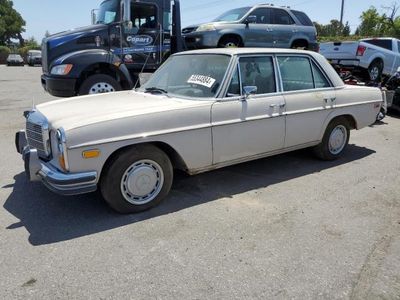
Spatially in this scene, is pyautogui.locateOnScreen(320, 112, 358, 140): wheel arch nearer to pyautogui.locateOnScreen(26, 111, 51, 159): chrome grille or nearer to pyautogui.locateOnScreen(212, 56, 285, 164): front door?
pyautogui.locateOnScreen(212, 56, 285, 164): front door

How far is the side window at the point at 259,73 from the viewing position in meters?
4.81

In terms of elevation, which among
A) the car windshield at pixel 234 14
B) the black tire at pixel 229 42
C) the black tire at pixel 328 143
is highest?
the car windshield at pixel 234 14

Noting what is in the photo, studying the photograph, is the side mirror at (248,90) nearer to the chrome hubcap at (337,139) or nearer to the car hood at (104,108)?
the car hood at (104,108)

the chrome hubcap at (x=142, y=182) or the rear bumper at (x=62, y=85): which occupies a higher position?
the rear bumper at (x=62, y=85)

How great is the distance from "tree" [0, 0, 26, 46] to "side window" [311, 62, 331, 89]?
78105 millimetres

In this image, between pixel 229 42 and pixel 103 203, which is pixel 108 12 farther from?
pixel 103 203

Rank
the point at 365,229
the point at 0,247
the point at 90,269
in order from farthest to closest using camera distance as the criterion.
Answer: the point at 365,229 → the point at 0,247 → the point at 90,269

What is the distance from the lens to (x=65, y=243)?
3488 mm

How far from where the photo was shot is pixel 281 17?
12.2m

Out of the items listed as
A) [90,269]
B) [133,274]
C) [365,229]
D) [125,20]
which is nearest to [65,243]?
[90,269]

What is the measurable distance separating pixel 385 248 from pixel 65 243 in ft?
9.20

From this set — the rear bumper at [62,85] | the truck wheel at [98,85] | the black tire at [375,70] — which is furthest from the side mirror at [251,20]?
the rear bumper at [62,85]

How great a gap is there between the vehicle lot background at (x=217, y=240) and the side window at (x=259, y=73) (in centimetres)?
118

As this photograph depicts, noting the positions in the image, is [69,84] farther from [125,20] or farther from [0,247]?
[0,247]
